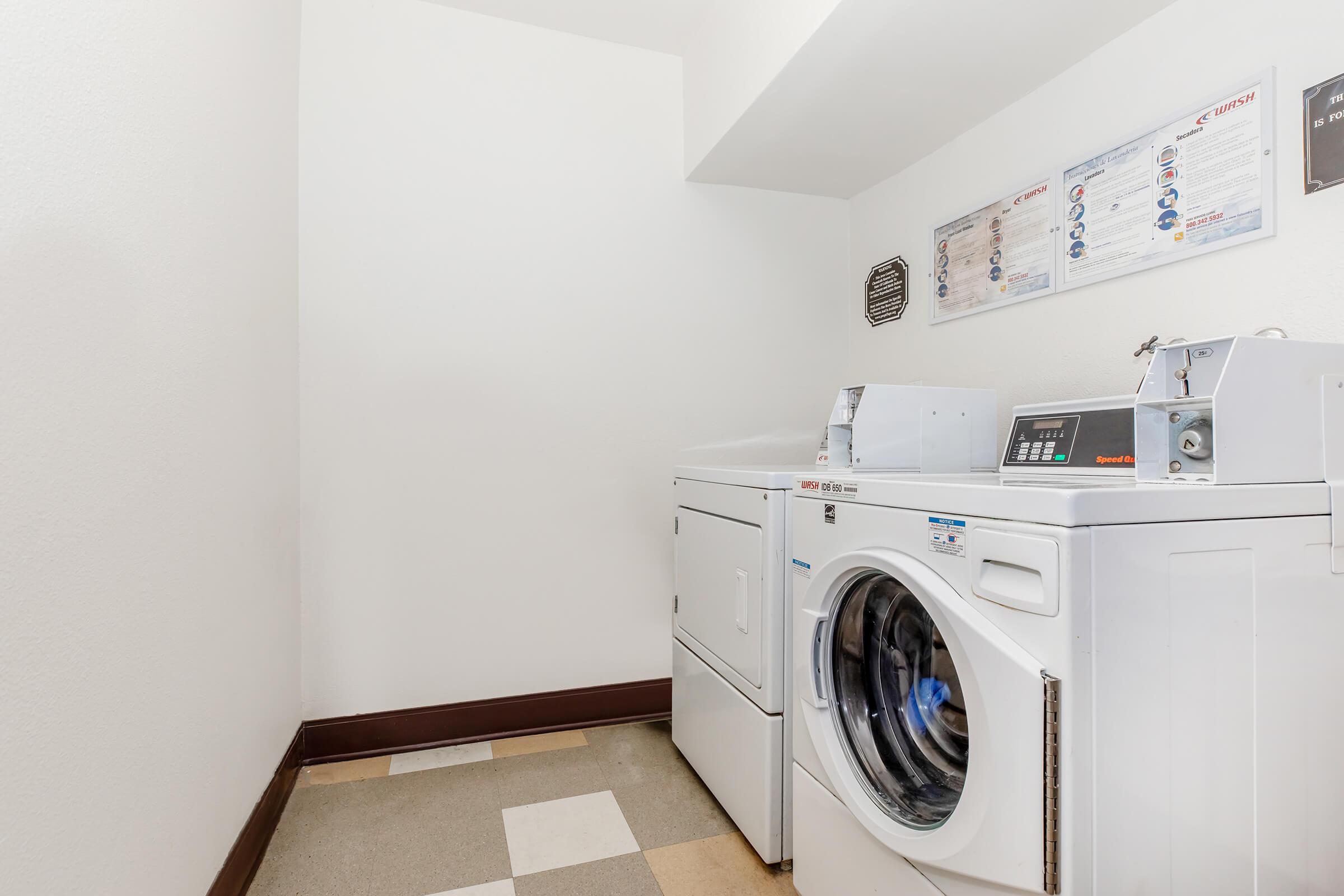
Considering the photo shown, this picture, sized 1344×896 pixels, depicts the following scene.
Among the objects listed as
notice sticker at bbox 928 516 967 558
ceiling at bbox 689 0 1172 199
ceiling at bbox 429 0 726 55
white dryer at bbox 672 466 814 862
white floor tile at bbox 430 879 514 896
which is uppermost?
ceiling at bbox 429 0 726 55

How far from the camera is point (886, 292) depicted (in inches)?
100

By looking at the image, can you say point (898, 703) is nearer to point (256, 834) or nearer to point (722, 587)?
point (722, 587)

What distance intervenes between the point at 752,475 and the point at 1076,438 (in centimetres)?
71

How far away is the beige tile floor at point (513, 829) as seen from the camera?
1.53 m

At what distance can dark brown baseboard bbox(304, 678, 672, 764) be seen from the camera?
2.12 m

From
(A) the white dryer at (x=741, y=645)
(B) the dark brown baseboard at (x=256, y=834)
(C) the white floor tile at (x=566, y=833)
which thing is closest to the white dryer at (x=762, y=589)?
(A) the white dryer at (x=741, y=645)

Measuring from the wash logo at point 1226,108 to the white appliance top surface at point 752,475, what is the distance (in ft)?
3.85

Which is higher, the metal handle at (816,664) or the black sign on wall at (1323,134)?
the black sign on wall at (1323,134)

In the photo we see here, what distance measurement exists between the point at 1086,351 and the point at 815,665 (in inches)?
45.8

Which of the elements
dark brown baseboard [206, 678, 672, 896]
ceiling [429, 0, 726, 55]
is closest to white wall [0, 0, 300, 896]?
dark brown baseboard [206, 678, 672, 896]

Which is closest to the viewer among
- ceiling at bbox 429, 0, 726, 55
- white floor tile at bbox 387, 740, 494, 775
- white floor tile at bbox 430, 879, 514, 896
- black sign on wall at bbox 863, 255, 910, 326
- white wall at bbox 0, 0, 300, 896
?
white wall at bbox 0, 0, 300, 896

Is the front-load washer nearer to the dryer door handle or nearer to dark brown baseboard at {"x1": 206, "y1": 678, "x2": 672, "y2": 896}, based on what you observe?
the dryer door handle

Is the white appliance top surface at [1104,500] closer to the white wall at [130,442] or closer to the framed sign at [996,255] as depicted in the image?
the framed sign at [996,255]

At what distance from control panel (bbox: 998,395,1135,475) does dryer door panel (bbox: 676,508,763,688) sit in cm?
62
